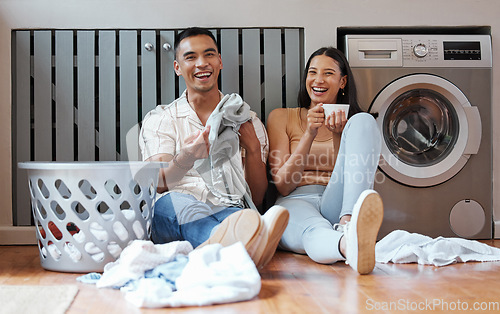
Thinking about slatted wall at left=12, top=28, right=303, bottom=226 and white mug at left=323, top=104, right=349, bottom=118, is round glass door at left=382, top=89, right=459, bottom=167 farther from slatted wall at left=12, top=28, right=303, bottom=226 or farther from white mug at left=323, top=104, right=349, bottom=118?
slatted wall at left=12, top=28, right=303, bottom=226

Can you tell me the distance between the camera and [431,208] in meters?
2.19

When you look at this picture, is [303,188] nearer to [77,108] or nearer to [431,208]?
[431,208]

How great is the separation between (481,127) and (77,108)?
5.82ft

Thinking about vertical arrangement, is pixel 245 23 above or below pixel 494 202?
above

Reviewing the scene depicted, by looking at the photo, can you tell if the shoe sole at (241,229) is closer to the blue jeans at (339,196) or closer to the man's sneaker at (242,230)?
the man's sneaker at (242,230)

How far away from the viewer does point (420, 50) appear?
2201mm

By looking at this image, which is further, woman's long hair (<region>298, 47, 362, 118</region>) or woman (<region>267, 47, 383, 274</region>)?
woman's long hair (<region>298, 47, 362, 118</region>)

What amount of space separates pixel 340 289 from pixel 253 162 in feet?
2.44

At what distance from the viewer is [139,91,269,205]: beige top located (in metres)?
1.84

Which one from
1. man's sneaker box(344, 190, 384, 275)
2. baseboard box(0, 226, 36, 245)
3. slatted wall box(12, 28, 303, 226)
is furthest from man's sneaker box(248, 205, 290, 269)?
baseboard box(0, 226, 36, 245)

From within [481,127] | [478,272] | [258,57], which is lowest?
[478,272]

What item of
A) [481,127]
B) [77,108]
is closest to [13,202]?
[77,108]

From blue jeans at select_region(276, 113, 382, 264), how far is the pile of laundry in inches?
13.4

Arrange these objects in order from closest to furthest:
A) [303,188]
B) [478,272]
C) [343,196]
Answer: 1. [478,272]
2. [343,196]
3. [303,188]
